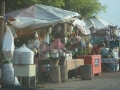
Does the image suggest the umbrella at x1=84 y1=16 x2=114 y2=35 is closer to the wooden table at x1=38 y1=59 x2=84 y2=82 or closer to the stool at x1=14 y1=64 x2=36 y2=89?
the wooden table at x1=38 y1=59 x2=84 y2=82

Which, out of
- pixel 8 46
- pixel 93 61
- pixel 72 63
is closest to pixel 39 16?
pixel 72 63

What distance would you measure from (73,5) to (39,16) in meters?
11.4

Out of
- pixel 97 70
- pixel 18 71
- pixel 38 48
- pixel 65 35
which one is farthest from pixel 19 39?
pixel 18 71

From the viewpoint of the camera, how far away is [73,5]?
27125mm

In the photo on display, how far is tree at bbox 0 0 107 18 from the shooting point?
18495 millimetres

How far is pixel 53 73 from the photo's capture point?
14648 mm

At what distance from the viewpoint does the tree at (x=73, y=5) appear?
18.5 metres

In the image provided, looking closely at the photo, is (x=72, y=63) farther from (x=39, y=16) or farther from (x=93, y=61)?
(x=39, y=16)

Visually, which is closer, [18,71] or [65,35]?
[18,71]

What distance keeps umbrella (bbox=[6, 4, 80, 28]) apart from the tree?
185 centimetres

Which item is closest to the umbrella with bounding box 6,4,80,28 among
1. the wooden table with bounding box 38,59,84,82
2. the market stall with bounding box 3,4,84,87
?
the market stall with bounding box 3,4,84,87

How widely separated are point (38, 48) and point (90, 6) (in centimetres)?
1487

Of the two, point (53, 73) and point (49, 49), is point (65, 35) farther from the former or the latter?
point (53, 73)

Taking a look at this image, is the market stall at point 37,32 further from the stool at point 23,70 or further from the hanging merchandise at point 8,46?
the stool at point 23,70
